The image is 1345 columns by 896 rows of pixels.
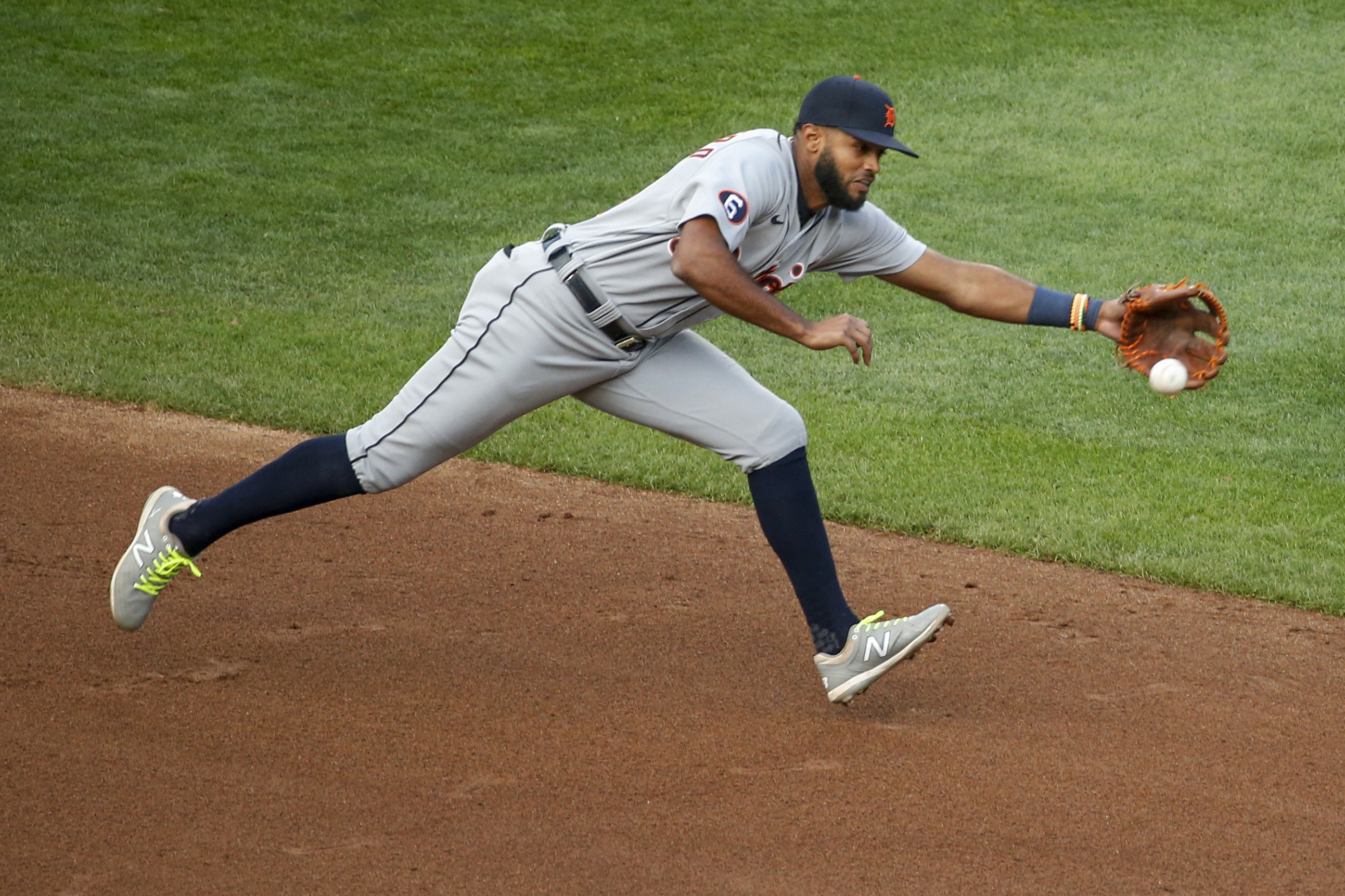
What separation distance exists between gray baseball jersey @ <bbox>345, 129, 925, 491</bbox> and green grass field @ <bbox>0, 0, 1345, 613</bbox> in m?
1.90

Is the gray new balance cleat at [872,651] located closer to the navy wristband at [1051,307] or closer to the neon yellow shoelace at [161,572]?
the navy wristband at [1051,307]

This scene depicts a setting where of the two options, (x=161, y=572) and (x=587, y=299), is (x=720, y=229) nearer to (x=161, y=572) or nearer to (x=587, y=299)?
(x=587, y=299)

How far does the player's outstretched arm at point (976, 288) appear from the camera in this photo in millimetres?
4152

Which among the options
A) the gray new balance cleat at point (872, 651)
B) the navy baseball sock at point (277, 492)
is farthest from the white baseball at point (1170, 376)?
the navy baseball sock at point (277, 492)

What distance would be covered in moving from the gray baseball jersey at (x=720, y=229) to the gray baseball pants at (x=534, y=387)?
0.12m

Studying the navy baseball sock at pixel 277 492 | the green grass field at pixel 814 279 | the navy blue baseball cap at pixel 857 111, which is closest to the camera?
the navy blue baseball cap at pixel 857 111

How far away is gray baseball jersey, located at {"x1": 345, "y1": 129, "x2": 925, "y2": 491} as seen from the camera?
381 cm

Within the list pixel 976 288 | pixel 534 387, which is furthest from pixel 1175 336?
pixel 534 387

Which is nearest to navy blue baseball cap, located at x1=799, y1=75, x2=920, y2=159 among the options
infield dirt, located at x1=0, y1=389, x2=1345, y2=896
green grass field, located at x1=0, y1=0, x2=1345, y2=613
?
infield dirt, located at x1=0, y1=389, x2=1345, y2=896

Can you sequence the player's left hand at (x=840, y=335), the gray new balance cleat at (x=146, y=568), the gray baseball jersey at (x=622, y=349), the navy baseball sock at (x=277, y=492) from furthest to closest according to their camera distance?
1. the gray new balance cleat at (x=146, y=568)
2. the navy baseball sock at (x=277, y=492)
3. the gray baseball jersey at (x=622, y=349)
4. the player's left hand at (x=840, y=335)

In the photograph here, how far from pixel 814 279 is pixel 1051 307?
190 inches

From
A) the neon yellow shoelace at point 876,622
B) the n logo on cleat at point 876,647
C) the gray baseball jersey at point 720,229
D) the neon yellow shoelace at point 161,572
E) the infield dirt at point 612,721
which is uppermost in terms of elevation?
the gray baseball jersey at point 720,229

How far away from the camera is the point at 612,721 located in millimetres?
3904

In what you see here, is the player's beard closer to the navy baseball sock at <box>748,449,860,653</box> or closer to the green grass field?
the navy baseball sock at <box>748,449,860,653</box>
